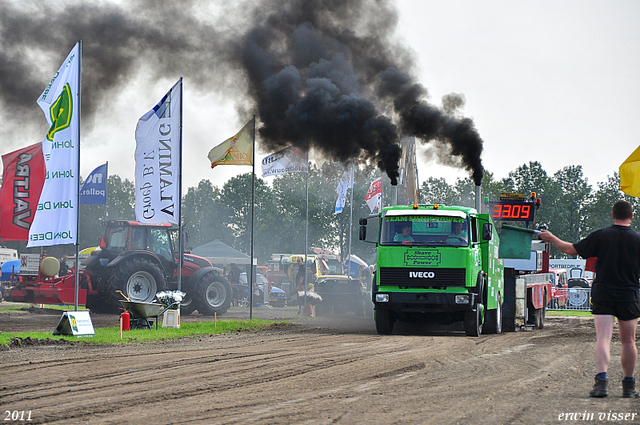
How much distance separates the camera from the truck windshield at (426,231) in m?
15.8

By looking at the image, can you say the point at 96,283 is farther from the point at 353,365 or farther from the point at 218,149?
the point at 353,365

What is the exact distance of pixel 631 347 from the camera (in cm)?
731

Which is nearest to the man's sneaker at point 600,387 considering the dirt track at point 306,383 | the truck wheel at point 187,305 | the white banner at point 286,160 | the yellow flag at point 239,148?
the dirt track at point 306,383

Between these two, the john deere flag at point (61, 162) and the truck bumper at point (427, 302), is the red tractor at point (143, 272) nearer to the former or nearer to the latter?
the john deere flag at point (61, 162)

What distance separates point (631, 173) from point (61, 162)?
34.4ft

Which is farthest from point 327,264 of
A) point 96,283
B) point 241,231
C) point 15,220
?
point 241,231

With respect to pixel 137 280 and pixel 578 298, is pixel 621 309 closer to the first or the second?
pixel 137 280

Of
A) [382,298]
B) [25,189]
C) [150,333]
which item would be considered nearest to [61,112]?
[25,189]

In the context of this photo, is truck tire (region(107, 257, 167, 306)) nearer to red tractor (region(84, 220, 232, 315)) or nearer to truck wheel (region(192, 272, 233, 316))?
red tractor (region(84, 220, 232, 315))

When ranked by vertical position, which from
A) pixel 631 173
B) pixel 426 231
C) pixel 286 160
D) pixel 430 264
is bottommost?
pixel 430 264

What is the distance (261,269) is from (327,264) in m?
20.7

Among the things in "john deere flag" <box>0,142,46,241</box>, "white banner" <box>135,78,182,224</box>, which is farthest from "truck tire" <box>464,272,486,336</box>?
"john deere flag" <box>0,142,46,241</box>

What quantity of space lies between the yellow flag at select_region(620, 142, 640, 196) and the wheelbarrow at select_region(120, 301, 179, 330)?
10.0m

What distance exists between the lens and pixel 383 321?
1650cm
